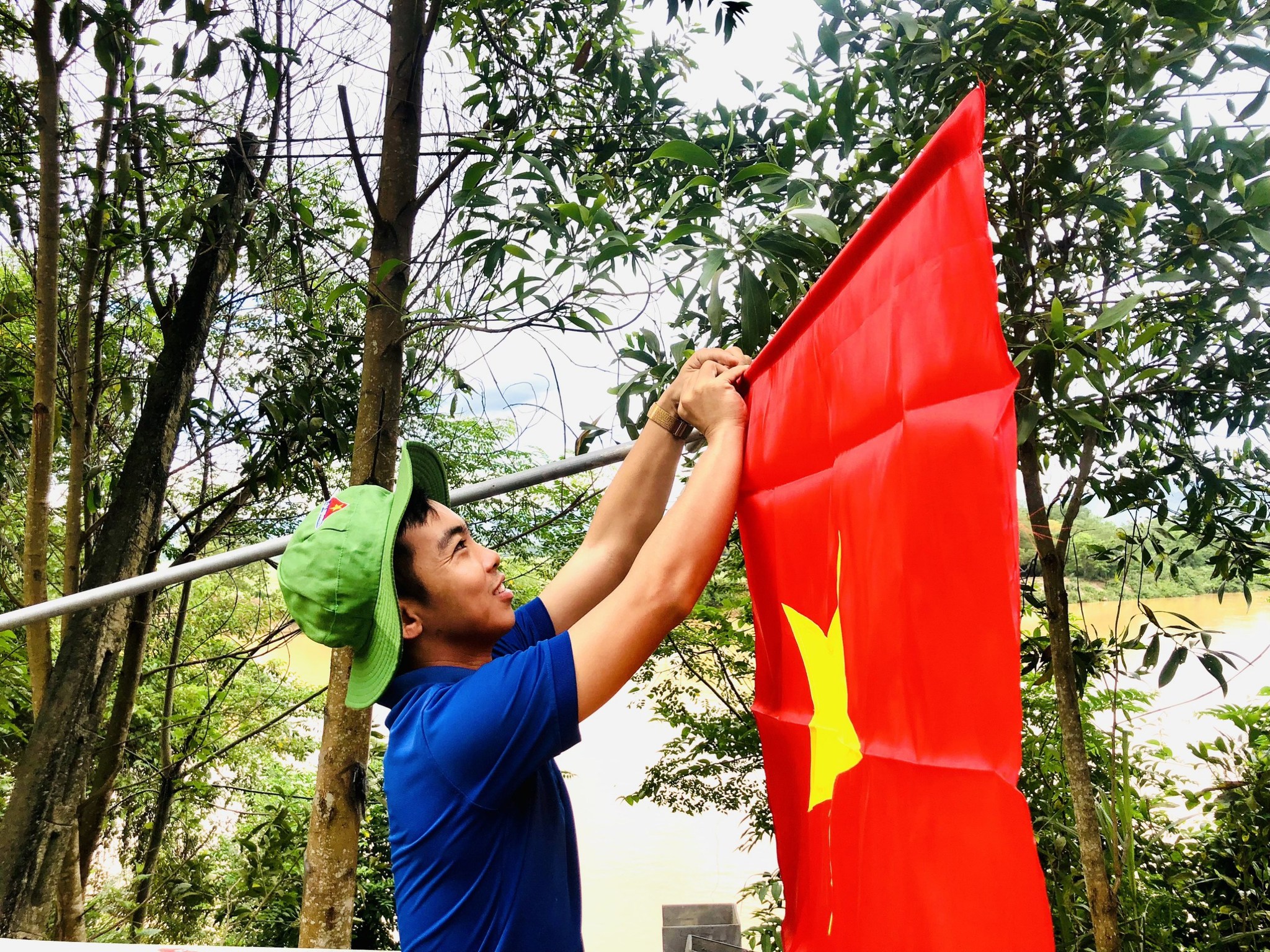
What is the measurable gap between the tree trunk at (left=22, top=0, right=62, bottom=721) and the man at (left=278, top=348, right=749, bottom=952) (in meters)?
2.23

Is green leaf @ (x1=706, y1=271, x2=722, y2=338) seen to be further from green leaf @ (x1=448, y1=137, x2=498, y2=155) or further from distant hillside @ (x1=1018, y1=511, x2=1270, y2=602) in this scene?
distant hillside @ (x1=1018, y1=511, x2=1270, y2=602)

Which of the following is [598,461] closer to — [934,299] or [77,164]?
[934,299]

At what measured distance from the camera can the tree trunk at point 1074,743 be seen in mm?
2135

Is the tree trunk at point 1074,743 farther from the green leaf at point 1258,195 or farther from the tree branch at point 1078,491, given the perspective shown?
the green leaf at point 1258,195

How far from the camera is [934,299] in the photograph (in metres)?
0.71

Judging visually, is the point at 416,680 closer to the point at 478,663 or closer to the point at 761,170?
the point at 478,663

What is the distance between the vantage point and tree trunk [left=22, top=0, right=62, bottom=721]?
2.77 metres

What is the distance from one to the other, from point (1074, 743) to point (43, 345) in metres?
3.05

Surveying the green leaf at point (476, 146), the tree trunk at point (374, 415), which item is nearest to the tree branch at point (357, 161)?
the tree trunk at point (374, 415)

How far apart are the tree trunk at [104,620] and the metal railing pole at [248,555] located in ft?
3.77

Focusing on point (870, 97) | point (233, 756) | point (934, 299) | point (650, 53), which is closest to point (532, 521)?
point (233, 756)

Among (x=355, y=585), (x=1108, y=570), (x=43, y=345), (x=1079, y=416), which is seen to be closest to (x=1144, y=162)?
(x=1079, y=416)

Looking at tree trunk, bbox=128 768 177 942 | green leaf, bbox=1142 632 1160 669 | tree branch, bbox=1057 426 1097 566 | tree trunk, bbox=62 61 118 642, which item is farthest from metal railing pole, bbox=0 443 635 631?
tree trunk, bbox=128 768 177 942

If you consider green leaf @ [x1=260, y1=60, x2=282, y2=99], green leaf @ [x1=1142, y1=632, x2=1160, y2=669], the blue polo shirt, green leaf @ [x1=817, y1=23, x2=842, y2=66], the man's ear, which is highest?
green leaf @ [x1=260, y1=60, x2=282, y2=99]
